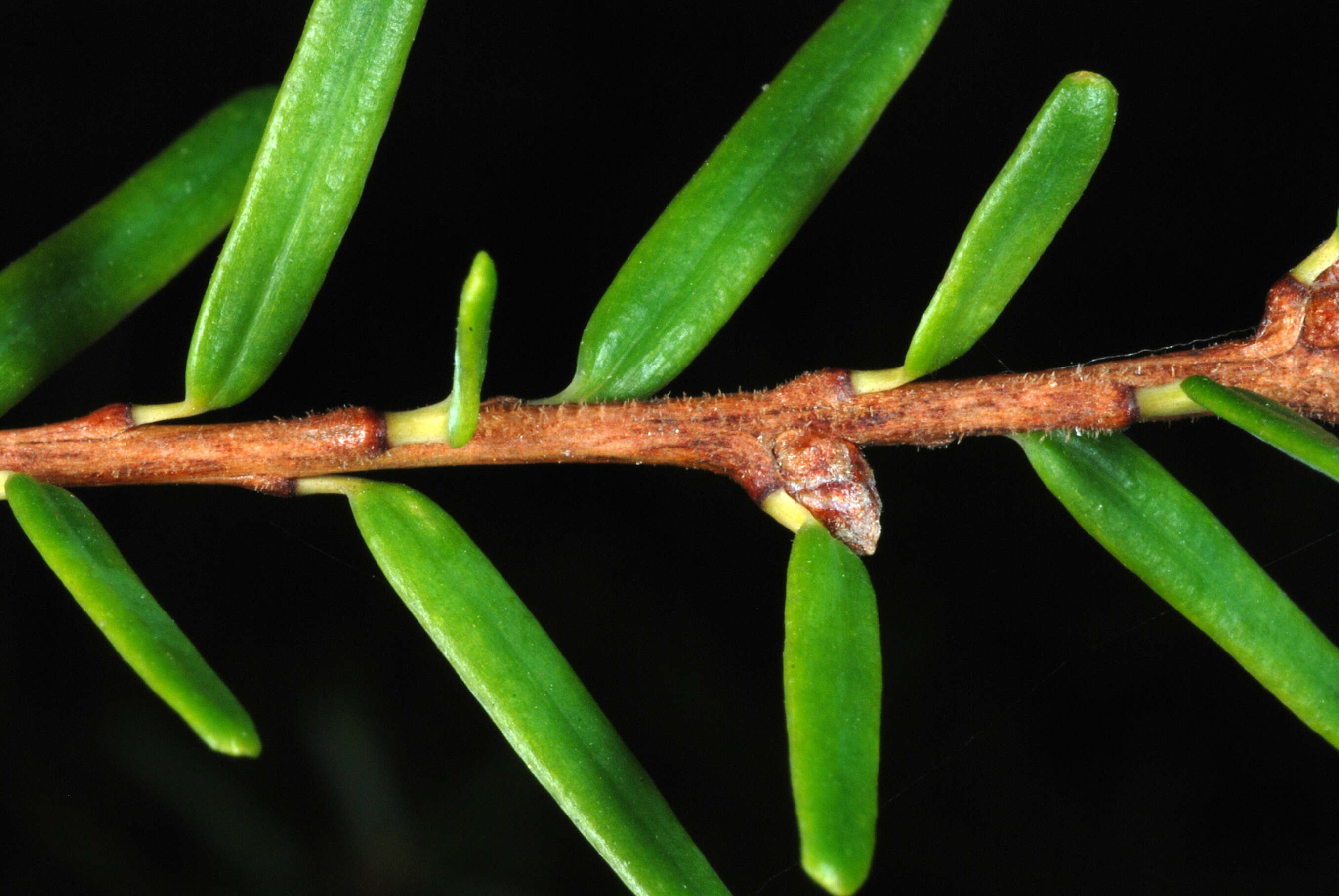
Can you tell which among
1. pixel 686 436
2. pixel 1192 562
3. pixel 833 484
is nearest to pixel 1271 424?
pixel 1192 562

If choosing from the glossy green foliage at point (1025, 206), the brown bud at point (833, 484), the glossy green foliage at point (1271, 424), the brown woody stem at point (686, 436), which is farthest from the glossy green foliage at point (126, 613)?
the glossy green foliage at point (1271, 424)

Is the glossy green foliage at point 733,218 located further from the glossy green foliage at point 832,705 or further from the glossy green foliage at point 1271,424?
the glossy green foliage at point 1271,424

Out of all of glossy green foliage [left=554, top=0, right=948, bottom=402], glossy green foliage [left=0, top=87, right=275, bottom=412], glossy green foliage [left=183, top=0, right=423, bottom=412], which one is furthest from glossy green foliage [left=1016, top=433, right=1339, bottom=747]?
glossy green foliage [left=0, top=87, right=275, bottom=412]

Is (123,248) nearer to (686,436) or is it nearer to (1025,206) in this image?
(686,436)

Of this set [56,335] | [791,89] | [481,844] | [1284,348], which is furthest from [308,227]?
[481,844]

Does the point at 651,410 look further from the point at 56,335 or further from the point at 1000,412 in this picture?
the point at 56,335
